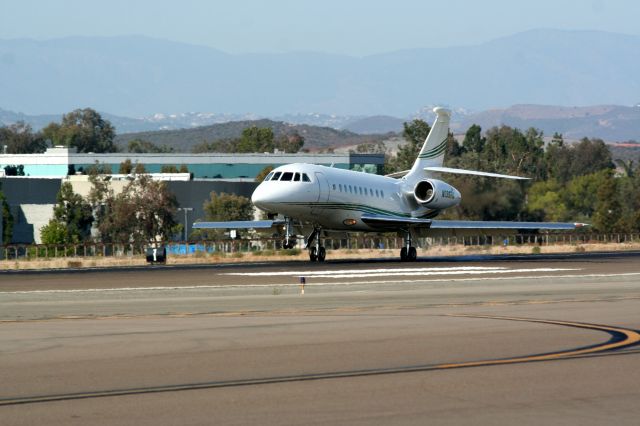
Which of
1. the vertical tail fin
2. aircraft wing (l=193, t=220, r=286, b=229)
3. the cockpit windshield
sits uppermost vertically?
the vertical tail fin

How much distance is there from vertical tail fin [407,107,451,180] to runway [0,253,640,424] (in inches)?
1043

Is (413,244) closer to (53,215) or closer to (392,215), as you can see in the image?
(392,215)

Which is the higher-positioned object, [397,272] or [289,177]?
[289,177]

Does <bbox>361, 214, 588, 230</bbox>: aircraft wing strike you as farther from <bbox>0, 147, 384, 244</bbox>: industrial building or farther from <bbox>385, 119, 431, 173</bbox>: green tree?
<bbox>385, 119, 431, 173</bbox>: green tree

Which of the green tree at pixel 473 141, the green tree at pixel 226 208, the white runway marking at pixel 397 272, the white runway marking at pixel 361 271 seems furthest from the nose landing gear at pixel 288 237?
the green tree at pixel 473 141

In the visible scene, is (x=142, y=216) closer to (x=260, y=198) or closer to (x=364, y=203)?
(x=364, y=203)

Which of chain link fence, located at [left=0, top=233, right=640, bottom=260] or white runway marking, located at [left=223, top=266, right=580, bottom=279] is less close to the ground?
chain link fence, located at [left=0, top=233, right=640, bottom=260]

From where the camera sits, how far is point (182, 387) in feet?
41.5

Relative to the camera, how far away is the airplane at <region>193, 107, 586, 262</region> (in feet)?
146

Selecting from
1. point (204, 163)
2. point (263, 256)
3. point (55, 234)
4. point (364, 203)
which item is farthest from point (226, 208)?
point (204, 163)

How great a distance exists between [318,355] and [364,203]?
33271 millimetres

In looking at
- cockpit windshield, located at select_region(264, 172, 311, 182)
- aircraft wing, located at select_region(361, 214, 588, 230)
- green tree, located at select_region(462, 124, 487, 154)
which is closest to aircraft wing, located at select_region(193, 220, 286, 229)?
cockpit windshield, located at select_region(264, 172, 311, 182)

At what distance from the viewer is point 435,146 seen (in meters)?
56.0

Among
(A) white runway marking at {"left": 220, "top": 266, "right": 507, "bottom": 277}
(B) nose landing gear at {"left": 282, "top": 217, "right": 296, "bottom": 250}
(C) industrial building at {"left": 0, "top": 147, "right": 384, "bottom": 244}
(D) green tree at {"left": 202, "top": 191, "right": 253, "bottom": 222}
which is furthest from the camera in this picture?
(C) industrial building at {"left": 0, "top": 147, "right": 384, "bottom": 244}
